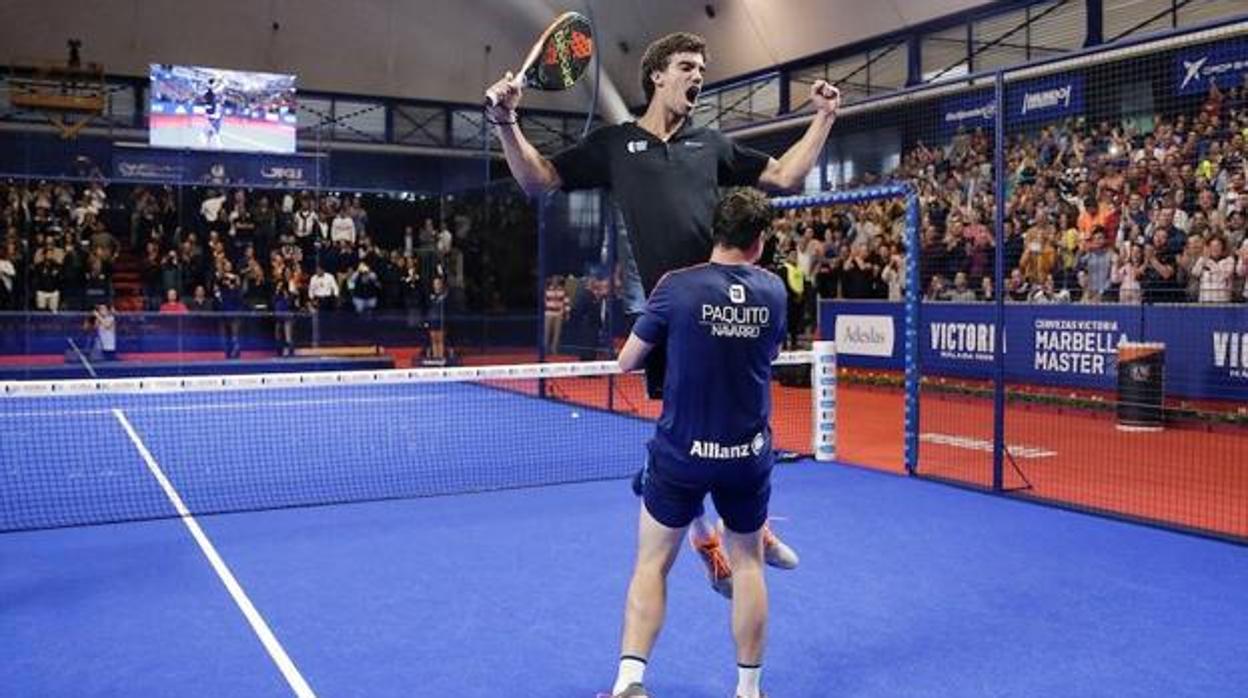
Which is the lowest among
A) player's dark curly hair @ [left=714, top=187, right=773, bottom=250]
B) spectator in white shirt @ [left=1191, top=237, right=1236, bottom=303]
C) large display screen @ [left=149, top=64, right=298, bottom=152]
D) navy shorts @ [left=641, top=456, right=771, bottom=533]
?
navy shorts @ [left=641, top=456, right=771, bottom=533]

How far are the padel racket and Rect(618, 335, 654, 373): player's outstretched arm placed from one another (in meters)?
1.11

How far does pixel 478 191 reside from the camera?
20.6 m

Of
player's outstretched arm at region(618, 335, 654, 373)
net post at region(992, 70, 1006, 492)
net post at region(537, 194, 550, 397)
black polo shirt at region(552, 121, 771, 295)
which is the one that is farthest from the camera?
net post at region(537, 194, 550, 397)

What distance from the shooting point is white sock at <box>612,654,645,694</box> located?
12.0ft

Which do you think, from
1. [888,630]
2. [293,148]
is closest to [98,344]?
[293,148]

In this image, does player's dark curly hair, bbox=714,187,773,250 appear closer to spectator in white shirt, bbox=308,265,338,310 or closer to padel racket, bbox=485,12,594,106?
padel racket, bbox=485,12,594,106

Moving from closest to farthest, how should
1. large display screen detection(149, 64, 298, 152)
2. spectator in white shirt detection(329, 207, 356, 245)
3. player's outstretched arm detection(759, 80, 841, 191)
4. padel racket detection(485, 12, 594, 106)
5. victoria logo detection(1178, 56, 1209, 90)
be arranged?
player's outstretched arm detection(759, 80, 841, 191) → padel racket detection(485, 12, 594, 106) → victoria logo detection(1178, 56, 1209, 90) → large display screen detection(149, 64, 298, 152) → spectator in white shirt detection(329, 207, 356, 245)

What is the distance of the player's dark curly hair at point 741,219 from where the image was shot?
3592mm

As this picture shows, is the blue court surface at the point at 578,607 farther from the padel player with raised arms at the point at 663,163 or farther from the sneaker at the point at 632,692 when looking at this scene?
the padel player with raised arms at the point at 663,163

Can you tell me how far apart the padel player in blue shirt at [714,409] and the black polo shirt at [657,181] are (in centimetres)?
22

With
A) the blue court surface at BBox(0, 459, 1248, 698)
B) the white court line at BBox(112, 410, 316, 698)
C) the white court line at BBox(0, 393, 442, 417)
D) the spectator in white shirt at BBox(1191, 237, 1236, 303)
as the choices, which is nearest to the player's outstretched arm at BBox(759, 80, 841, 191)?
the blue court surface at BBox(0, 459, 1248, 698)

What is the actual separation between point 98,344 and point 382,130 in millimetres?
14644

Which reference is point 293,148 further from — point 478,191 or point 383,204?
point 478,191

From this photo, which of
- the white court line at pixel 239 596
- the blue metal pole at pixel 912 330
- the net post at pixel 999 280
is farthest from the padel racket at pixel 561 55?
the blue metal pole at pixel 912 330
